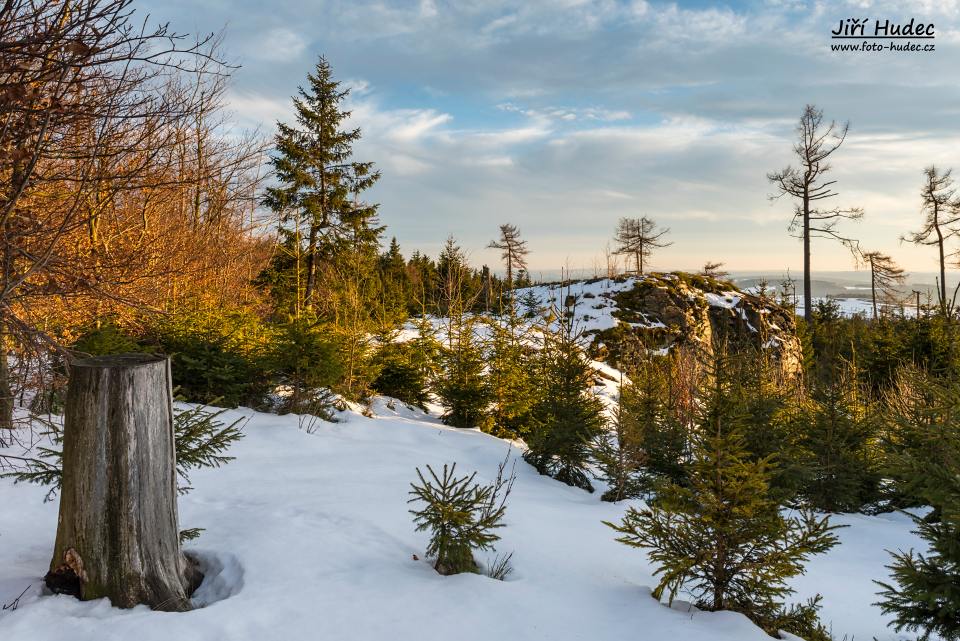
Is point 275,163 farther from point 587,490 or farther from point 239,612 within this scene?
point 239,612

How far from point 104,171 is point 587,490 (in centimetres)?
678

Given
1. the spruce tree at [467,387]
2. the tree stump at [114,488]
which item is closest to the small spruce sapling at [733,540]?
the tree stump at [114,488]

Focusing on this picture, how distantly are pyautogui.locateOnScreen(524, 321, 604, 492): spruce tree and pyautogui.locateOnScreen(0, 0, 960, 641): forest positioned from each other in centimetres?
→ 4

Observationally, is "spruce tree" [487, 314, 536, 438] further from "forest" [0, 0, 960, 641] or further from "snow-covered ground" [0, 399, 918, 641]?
"snow-covered ground" [0, 399, 918, 641]

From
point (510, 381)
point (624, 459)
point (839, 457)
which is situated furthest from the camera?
point (510, 381)

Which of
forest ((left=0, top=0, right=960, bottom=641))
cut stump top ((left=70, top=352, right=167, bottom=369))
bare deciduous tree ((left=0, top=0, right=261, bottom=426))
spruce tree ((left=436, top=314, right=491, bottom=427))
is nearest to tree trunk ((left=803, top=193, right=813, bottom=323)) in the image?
forest ((left=0, top=0, right=960, bottom=641))

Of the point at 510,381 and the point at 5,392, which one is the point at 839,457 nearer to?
the point at 510,381

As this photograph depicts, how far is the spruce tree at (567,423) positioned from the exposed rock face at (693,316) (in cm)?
938

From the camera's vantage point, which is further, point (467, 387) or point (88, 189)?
point (467, 387)

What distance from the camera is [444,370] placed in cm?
1190

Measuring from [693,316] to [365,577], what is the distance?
57.9ft

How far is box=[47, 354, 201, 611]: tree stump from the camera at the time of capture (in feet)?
9.32

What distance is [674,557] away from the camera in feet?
11.0

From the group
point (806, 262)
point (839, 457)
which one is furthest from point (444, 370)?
point (806, 262)
